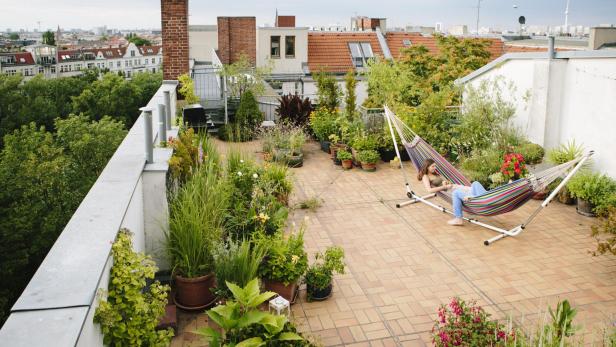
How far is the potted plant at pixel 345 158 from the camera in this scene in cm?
989

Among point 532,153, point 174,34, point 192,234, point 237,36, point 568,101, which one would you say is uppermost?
point 237,36

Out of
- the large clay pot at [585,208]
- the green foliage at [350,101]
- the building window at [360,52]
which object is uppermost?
the building window at [360,52]

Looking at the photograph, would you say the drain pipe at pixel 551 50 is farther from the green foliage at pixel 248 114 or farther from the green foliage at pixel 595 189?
the green foliage at pixel 248 114

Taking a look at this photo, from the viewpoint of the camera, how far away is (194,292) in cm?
473

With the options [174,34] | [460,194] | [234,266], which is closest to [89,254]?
[234,266]

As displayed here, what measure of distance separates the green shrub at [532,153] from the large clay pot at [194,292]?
19.4 ft

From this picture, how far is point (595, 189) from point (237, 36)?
22.2 m

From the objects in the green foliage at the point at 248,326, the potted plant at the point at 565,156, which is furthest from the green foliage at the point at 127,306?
the potted plant at the point at 565,156

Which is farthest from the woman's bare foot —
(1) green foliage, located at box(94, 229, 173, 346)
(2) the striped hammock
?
(1) green foliage, located at box(94, 229, 173, 346)

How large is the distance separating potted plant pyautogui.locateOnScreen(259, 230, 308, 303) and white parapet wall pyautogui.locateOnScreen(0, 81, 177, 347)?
940 millimetres

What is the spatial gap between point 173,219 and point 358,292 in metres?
1.89

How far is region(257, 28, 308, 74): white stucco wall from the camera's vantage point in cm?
2867

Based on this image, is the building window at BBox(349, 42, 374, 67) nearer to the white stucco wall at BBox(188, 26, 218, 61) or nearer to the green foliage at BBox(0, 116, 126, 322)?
the white stucco wall at BBox(188, 26, 218, 61)

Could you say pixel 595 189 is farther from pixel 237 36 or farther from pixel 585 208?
pixel 237 36
